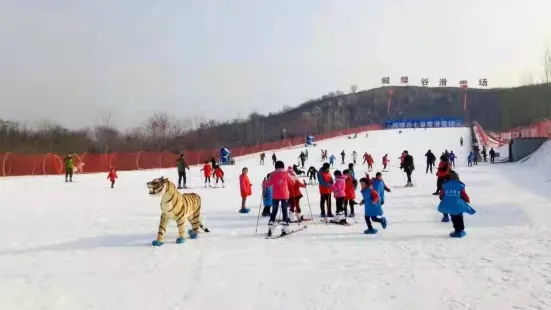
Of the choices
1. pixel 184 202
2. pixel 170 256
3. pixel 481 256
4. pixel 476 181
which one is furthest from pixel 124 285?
pixel 476 181

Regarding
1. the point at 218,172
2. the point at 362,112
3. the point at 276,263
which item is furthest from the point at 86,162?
the point at 362,112

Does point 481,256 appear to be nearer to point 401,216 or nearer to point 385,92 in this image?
point 401,216

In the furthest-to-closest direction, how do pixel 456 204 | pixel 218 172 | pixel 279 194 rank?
1. pixel 218 172
2. pixel 279 194
3. pixel 456 204

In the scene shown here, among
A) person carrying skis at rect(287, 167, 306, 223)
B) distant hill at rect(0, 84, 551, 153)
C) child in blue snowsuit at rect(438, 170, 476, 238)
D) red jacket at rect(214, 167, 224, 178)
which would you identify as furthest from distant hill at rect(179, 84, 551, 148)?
child in blue snowsuit at rect(438, 170, 476, 238)

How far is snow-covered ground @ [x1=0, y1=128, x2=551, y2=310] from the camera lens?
20.1ft

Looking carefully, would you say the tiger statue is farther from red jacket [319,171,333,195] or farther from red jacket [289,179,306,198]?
red jacket [319,171,333,195]

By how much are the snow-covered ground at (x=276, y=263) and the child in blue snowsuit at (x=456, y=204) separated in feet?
1.18

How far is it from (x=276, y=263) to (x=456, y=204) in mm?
4019

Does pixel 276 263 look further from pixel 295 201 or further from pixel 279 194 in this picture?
pixel 295 201

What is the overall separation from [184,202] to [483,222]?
6.88 metres

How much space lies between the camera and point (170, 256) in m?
8.59

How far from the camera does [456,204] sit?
9727mm

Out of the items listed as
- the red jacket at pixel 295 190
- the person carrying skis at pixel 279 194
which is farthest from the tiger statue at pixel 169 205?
the red jacket at pixel 295 190

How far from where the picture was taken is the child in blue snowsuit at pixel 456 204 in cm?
971
